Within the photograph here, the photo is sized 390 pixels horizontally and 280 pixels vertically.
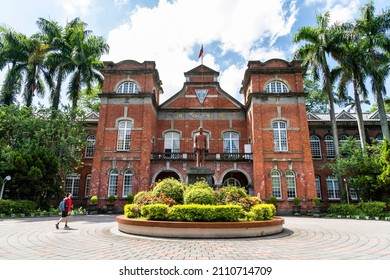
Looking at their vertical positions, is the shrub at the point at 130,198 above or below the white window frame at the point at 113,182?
below

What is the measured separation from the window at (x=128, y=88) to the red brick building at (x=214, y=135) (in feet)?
0.31

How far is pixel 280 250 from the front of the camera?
6.03m

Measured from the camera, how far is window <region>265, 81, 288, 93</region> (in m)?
22.0

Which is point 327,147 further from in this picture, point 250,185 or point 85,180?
point 85,180

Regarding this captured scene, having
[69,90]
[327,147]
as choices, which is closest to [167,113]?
[69,90]

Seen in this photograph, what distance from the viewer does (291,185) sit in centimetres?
2014

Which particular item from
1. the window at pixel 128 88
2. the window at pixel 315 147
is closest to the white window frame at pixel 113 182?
the window at pixel 128 88

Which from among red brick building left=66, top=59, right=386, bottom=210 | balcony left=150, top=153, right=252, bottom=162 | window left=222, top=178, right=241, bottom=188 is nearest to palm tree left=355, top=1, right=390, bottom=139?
red brick building left=66, top=59, right=386, bottom=210

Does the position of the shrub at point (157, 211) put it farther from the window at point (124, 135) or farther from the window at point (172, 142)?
the window at point (172, 142)

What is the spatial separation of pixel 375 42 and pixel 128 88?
861 inches

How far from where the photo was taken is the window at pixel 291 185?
19.9m

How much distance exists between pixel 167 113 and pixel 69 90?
32.4 feet

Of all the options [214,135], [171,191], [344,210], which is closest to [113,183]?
[214,135]

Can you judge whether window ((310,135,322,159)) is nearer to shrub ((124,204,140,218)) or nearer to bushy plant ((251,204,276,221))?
bushy plant ((251,204,276,221))
